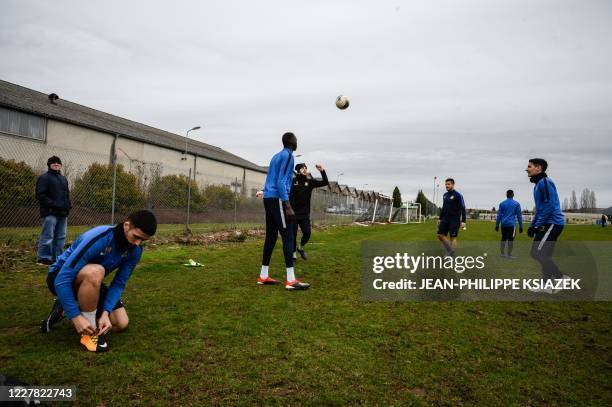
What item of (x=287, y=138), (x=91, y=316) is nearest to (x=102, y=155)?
(x=287, y=138)

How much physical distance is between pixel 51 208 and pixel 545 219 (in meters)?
8.47

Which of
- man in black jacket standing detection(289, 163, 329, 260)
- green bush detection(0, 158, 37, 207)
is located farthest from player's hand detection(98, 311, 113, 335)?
green bush detection(0, 158, 37, 207)

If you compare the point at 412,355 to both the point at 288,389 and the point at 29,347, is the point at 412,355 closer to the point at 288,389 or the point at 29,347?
the point at 288,389

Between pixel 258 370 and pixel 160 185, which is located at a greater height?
pixel 160 185

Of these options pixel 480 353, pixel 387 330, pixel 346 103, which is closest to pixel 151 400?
pixel 387 330

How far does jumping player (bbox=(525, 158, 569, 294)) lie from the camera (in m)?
5.81

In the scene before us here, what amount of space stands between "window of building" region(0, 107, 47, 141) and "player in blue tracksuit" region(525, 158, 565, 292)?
27211 millimetres

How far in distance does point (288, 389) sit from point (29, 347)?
217cm

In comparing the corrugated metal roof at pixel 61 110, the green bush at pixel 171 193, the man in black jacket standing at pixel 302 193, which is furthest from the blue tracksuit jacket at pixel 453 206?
the corrugated metal roof at pixel 61 110

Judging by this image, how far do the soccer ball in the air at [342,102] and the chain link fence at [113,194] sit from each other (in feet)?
19.0

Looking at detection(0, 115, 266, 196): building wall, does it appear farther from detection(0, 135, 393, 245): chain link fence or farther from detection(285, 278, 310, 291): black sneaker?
detection(285, 278, 310, 291): black sneaker

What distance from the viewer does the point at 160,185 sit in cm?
1349

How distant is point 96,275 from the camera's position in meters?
3.20

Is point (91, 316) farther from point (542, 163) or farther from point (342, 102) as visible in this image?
point (342, 102)
